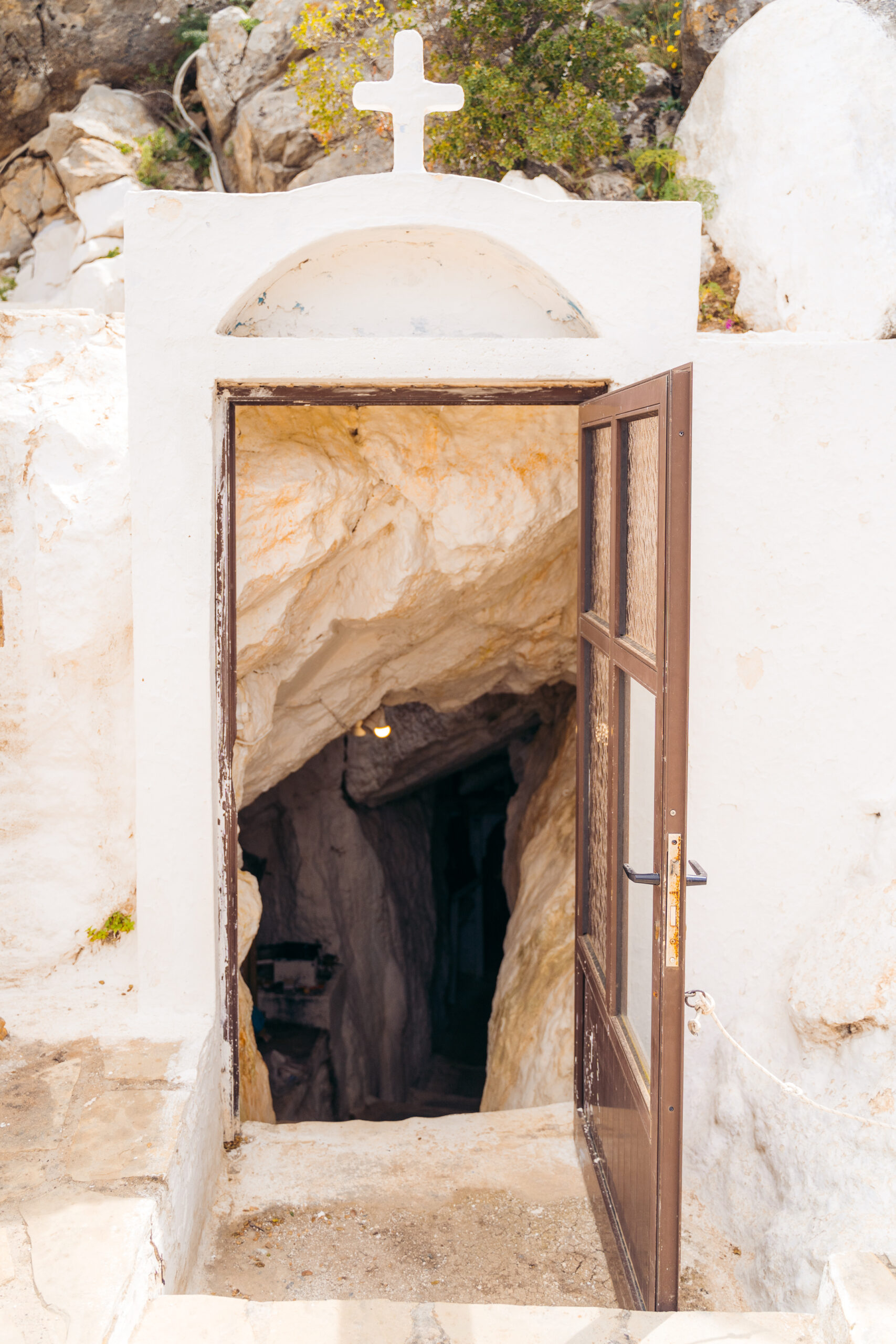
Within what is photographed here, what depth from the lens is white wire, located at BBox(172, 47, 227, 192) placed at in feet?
36.0

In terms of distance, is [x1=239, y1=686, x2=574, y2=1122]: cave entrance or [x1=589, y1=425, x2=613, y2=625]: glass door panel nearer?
[x1=589, y1=425, x2=613, y2=625]: glass door panel

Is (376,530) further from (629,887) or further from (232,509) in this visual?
(629,887)

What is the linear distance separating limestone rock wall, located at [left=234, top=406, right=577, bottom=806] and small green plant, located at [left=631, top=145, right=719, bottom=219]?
11.0ft

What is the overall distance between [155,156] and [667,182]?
6532mm

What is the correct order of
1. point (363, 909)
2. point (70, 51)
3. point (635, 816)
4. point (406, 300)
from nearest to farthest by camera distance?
point (635, 816), point (406, 300), point (363, 909), point (70, 51)

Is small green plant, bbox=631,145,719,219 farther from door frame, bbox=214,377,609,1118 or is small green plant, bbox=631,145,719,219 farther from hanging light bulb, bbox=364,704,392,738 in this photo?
hanging light bulb, bbox=364,704,392,738

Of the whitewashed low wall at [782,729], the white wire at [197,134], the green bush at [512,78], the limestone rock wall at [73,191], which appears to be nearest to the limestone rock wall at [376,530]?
the whitewashed low wall at [782,729]

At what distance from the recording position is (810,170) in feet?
21.2

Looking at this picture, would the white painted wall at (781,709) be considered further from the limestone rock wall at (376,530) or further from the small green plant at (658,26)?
the small green plant at (658,26)

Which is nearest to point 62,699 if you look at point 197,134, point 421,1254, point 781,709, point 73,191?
point 421,1254

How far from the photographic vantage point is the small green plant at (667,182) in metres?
7.11

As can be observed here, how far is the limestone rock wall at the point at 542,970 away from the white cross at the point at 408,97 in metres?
3.73

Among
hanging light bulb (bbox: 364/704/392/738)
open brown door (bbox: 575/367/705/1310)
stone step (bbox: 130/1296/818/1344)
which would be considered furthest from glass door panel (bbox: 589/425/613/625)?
hanging light bulb (bbox: 364/704/392/738)

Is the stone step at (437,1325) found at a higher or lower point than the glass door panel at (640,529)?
lower
